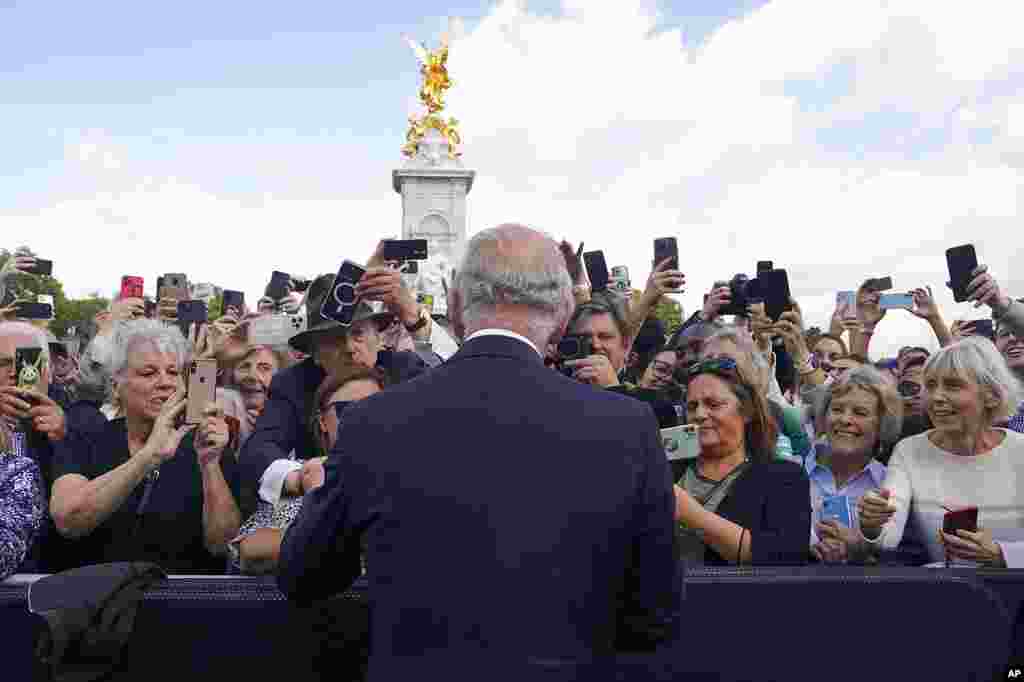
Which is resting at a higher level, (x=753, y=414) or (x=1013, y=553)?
(x=753, y=414)

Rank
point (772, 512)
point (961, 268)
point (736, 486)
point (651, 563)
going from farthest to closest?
point (961, 268), point (736, 486), point (772, 512), point (651, 563)

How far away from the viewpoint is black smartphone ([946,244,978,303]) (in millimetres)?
5477

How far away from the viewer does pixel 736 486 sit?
333 centimetres

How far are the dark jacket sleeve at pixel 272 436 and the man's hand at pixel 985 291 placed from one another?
3628 millimetres

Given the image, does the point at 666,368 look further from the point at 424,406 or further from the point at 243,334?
the point at 424,406

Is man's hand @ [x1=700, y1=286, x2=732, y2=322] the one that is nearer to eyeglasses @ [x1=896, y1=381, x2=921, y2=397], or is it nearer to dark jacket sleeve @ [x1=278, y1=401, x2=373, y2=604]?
eyeglasses @ [x1=896, y1=381, x2=921, y2=397]

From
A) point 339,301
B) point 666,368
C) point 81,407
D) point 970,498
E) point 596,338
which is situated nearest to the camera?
point 970,498

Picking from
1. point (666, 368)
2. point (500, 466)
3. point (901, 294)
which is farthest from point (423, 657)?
point (901, 294)

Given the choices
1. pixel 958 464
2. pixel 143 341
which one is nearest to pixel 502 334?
pixel 143 341

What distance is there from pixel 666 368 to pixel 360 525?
392 cm

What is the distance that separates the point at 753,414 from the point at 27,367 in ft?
9.06

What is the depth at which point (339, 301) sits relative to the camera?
413 cm

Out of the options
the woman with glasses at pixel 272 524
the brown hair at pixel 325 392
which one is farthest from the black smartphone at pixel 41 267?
the woman with glasses at pixel 272 524

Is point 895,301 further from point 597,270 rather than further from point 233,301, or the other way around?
point 233,301
